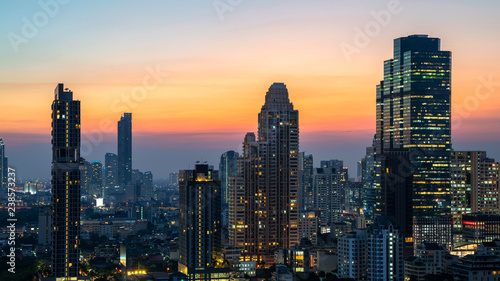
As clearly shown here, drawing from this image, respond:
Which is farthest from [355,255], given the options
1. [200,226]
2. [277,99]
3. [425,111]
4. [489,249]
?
[425,111]

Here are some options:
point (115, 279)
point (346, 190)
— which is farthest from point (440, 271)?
point (346, 190)

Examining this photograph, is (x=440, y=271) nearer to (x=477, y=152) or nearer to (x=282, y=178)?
(x=282, y=178)

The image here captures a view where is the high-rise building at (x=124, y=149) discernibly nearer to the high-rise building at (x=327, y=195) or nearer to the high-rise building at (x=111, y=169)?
the high-rise building at (x=111, y=169)

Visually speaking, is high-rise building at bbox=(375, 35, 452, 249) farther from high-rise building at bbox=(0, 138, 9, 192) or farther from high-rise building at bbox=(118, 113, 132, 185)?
high-rise building at bbox=(118, 113, 132, 185)

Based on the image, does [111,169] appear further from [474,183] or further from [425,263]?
[425,263]

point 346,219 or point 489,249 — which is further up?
point 489,249

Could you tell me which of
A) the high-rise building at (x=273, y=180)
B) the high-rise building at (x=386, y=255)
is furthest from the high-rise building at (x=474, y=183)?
the high-rise building at (x=386, y=255)

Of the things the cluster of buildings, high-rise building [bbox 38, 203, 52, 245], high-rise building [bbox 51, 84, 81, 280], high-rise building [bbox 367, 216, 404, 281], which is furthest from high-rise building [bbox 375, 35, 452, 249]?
high-rise building [bbox 51, 84, 81, 280]
